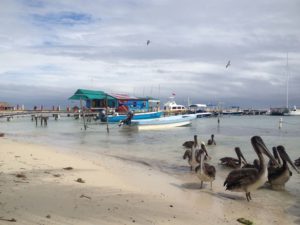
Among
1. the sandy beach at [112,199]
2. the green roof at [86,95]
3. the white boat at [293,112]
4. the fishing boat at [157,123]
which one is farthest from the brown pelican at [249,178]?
the white boat at [293,112]

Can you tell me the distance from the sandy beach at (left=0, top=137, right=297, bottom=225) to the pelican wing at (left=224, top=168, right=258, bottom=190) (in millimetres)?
358

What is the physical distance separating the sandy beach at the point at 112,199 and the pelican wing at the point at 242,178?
1.17 feet

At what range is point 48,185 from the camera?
24.5 ft

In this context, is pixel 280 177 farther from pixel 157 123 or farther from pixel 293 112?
pixel 293 112

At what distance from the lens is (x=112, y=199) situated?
6.83 m

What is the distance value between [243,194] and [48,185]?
4.50 meters

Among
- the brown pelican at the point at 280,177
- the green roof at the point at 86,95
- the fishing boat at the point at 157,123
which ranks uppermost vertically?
the green roof at the point at 86,95

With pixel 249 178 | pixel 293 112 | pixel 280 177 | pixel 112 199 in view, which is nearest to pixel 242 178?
pixel 249 178

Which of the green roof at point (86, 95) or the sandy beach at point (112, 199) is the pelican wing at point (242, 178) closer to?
the sandy beach at point (112, 199)

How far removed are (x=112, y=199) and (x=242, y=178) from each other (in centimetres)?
303

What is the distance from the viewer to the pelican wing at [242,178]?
26.1 ft

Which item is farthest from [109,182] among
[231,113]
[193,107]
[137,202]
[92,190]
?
[231,113]

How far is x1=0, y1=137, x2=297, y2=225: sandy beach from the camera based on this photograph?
552 centimetres

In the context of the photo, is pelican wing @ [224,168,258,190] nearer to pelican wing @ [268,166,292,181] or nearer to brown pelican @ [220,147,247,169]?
pelican wing @ [268,166,292,181]
